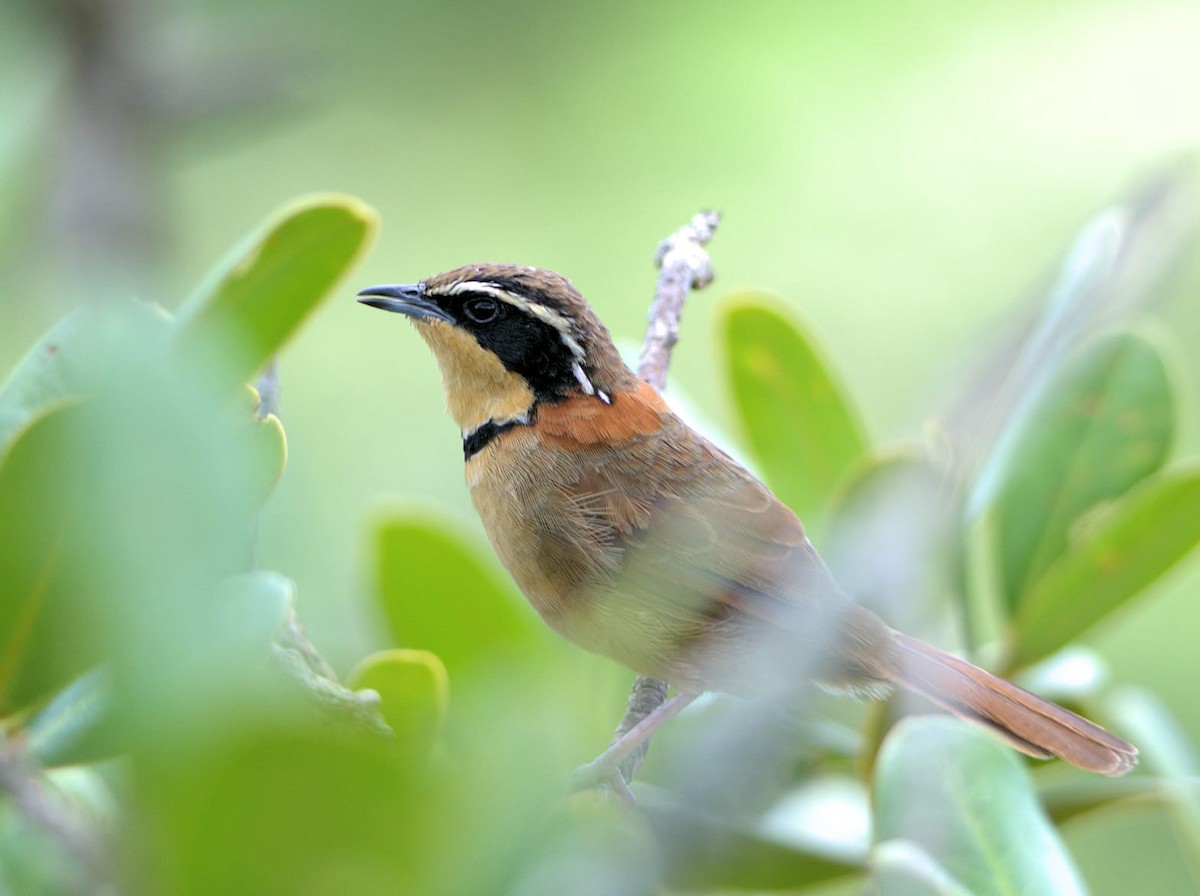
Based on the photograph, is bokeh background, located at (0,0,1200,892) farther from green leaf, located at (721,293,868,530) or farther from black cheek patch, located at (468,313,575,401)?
green leaf, located at (721,293,868,530)

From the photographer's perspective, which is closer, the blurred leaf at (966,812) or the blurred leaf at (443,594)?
the blurred leaf at (966,812)

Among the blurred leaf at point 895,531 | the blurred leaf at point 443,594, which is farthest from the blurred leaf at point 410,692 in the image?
the blurred leaf at point 895,531

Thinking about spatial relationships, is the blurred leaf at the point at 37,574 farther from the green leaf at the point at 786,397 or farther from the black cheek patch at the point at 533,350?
the black cheek patch at the point at 533,350

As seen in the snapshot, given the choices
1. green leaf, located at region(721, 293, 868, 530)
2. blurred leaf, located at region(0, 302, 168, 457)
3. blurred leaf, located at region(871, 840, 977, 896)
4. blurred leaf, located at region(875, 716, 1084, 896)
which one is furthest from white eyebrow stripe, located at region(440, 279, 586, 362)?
blurred leaf, located at region(871, 840, 977, 896)

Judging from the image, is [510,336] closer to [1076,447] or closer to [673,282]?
[673,282]

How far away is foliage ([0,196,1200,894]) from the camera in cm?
102

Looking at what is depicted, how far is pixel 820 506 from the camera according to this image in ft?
9.46

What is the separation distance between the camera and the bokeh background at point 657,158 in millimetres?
5492

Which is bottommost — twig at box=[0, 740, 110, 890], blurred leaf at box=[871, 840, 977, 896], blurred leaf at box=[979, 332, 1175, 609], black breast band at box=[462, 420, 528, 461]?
twig at box=[0, 740, 110, 890]

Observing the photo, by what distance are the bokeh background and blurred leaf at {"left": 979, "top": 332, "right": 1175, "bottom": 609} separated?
2.64 meters

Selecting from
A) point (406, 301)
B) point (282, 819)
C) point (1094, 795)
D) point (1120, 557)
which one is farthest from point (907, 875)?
point (406, 301)

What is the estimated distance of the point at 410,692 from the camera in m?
1.76

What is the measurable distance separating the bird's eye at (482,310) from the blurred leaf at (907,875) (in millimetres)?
1942

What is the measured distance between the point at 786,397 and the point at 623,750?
0.84 metres
